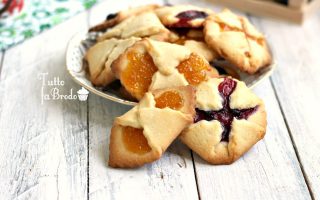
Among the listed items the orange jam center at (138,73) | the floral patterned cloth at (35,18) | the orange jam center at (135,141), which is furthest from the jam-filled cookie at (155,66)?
the floral patterned cloth at (35,18)

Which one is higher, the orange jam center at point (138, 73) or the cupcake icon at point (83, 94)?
the orange jam center at point (138, 73)

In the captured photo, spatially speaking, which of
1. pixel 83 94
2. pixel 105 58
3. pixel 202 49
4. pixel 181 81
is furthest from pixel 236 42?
pixel 83 94

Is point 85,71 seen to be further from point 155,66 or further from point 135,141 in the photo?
point 135,141

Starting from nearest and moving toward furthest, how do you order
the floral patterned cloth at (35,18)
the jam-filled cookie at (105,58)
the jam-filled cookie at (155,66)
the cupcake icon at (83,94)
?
the jam-filled cookie at (155,66) < the jam-filled cookie at (105,58) < the cupcake icon at (83,94) < the floral patterned cloth at (35,18)

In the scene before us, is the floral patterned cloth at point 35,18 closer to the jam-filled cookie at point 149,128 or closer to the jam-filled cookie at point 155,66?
the jam-filled cookie at point 155,66

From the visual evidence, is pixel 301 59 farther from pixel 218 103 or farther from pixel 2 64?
pixel 2 64

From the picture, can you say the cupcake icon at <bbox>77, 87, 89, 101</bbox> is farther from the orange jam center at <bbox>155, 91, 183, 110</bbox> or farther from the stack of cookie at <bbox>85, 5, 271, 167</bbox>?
the orange jam center at <bbox>155, 91, 183, 110</bbox>
